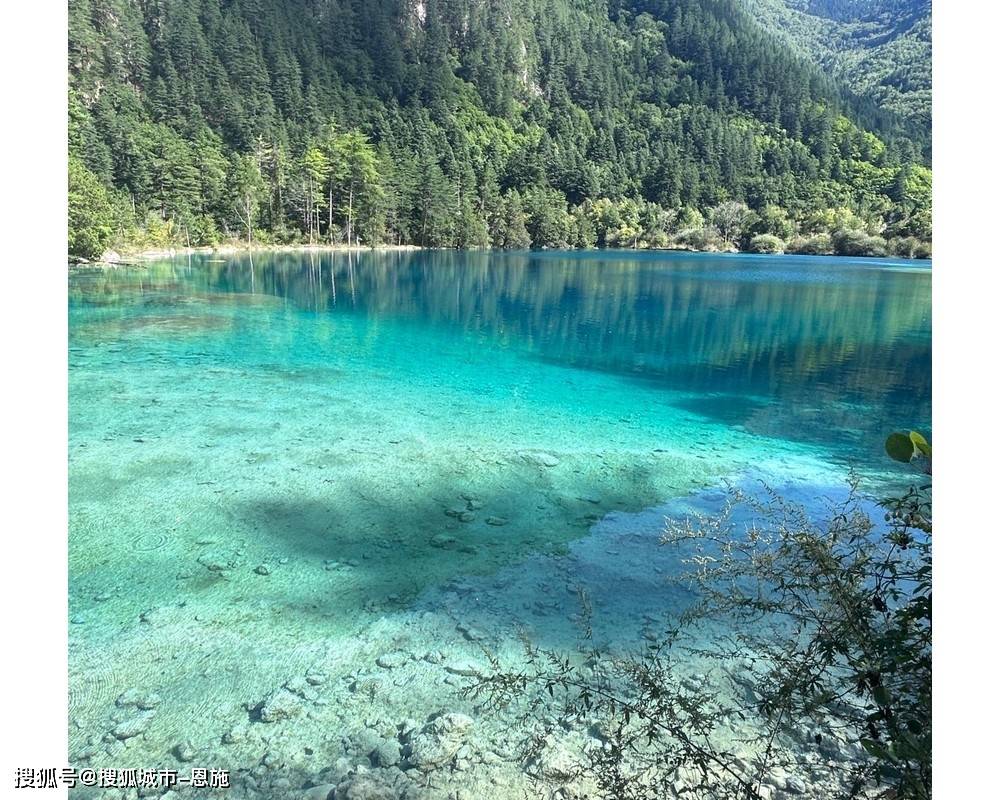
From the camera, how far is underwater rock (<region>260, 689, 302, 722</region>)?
140 inches

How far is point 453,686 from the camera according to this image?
3.86m

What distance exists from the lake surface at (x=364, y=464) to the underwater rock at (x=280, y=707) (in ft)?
0.26

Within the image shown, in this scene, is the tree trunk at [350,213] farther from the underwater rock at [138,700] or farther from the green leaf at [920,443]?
Result: the green leaf at [920,443]

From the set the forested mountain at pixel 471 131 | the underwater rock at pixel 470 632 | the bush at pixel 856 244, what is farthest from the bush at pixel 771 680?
the bush at pixel 856 244

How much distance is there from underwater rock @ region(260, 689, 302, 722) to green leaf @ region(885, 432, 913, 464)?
336 centimetres

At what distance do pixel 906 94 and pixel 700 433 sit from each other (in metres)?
137

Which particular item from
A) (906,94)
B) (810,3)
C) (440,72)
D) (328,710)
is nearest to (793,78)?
(906,94)

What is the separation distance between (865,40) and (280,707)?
180388mm

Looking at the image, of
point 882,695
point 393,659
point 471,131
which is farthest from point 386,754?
point 471,131

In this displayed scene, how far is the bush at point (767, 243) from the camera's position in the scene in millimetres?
78438

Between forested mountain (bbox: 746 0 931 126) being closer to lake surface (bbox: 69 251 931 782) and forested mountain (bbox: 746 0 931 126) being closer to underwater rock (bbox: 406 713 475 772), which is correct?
lake surface (bbox: 69 251 931 782)

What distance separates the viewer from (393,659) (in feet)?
13.5

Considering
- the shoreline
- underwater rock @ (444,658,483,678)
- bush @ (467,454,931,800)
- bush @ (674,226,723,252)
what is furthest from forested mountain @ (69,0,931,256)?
bush @ (467,454,931,800)
